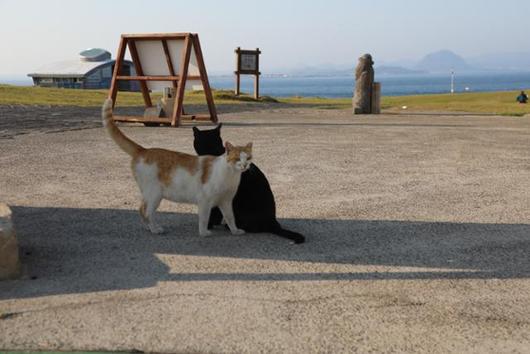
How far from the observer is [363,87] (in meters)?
17.5

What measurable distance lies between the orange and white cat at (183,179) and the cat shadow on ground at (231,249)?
220mm

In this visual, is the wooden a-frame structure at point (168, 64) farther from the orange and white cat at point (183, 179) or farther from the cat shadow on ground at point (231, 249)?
the orange and white cat at point (183, 179)

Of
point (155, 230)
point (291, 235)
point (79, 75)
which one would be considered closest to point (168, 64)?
point (155, 230)

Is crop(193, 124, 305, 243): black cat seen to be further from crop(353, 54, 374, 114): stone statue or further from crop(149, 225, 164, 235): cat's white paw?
crop(353, 54, 374, 114): stone statue

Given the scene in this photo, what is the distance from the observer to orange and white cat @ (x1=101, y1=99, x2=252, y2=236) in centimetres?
449

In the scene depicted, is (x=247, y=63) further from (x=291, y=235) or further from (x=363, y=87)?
(x=291, y=235)

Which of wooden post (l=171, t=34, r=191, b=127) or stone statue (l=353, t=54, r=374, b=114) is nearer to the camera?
wooden post (l=171, t=34, r=191, b=127)

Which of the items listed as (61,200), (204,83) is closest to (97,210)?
(61,200)

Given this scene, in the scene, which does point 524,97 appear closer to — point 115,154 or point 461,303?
point 115,154

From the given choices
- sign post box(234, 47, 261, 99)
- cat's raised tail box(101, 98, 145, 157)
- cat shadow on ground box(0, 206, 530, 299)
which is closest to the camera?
cat shadow on ground box(0, 206, 530, 299)

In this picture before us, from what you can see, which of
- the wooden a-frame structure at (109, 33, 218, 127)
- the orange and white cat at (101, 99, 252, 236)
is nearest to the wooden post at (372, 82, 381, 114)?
the wooden a-frame structure at (109, 33, 218, 127)

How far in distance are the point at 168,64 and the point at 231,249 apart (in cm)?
936

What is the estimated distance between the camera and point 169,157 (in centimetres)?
463

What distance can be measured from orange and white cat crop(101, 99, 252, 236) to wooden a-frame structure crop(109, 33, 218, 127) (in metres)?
8.04
